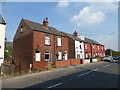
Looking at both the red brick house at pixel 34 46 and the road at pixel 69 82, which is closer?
the road at pixel 69 82

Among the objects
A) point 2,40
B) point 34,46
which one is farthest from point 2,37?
point 34,46

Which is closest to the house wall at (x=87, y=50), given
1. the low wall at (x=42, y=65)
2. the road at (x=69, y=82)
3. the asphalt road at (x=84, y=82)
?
the low wall at (x=42, y=65)

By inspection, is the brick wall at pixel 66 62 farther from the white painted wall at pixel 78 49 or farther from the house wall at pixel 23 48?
the white painted wall at pixel 78 49

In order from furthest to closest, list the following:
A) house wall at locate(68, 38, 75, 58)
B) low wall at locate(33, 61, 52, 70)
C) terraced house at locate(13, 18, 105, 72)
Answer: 1. house wall at locate(68, 38, 75, 58)
2. terraced house at locate(13, 18, 105, 72)
3. low wall at locate(33, 61, 52, 70)

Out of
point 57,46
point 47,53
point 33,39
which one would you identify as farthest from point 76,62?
point 33,39

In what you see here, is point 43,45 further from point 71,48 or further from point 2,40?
point 71,48

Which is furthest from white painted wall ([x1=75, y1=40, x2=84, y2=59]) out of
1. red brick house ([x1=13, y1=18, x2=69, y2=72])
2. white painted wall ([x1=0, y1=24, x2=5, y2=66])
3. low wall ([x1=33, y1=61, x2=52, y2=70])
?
white painted wall ([x1=0, y1=24, x2=5, y2=66])

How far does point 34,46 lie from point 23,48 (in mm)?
3423

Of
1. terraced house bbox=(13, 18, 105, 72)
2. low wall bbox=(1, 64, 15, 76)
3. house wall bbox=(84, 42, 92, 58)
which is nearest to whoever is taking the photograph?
low wall bbox=(1, 64, 15, 76)

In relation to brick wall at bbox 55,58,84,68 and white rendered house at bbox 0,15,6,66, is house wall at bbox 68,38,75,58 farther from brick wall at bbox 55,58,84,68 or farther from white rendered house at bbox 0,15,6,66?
white rendered house at bbox 0,15,6,66

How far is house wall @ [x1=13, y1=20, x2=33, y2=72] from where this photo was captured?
1948 cm

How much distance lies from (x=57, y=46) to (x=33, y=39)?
6.28 metres

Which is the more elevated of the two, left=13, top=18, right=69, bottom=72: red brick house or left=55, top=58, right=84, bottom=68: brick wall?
left=13, top=18, right=69, bottom=72: red brick house

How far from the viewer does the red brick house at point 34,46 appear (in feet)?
63.1
